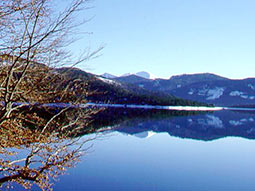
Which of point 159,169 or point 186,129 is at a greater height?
point 159,169

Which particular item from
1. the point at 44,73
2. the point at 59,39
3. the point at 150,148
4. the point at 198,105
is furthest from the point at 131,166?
the point at 198,105

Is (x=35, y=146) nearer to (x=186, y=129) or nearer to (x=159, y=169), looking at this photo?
(x=159, y=169)

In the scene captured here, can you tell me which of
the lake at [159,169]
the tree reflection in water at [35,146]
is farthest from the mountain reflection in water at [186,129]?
the tree reflection in water at [35,146]

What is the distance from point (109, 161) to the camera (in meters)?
21.9

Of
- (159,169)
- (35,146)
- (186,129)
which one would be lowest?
(186,129)

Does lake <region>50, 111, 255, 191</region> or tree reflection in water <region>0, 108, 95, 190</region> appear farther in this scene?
lake <region>50, 111, 255, 191</region>

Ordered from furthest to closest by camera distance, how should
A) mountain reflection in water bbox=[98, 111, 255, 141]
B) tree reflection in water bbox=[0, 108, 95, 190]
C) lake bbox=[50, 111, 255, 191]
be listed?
mountain reflection in water bbox=[98, 111, 255, 141] → lake bbox=[50, 111, 255, 191] → tree reflection in water bbox=[0, 108, 95, 190]

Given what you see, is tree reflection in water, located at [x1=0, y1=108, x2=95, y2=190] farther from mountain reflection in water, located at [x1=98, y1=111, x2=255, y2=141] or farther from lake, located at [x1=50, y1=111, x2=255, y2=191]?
mountain reflection in water, located at [x1=98, y1=111, x2=255, y2=141]

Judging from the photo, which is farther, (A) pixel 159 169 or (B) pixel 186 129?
(B) pixel 186 129

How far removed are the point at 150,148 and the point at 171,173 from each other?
414 inches

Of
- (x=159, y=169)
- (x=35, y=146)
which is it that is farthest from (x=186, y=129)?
(x=35, y=146)

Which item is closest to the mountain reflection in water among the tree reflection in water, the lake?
the lake

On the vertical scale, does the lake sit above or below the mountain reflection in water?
above

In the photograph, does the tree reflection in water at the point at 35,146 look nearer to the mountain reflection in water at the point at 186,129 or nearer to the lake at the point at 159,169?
the lake at the point at 159,169
